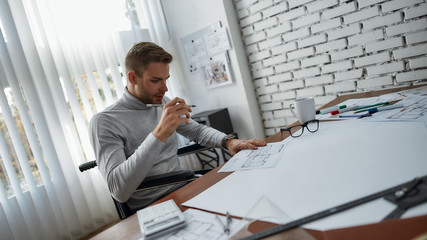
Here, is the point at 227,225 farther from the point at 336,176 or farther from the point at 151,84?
the point at 151,84

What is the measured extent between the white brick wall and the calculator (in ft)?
5.83

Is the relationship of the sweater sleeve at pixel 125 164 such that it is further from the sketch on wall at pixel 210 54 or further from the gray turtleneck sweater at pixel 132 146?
the sketch on wall at pixel 210 54

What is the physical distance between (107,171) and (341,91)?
5.70ft

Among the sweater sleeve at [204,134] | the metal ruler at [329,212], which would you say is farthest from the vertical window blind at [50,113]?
the metal ruler at [329,212]

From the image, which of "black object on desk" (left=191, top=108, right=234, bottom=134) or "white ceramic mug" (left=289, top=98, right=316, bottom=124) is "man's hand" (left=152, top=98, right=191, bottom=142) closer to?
"white ceramic mug" (left=289, top=98, right=316, bottom=124)

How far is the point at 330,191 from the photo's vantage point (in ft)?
1.91

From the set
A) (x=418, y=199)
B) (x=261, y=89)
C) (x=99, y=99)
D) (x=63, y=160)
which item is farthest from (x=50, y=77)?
(x=418, y=199)

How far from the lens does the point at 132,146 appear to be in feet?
4.38

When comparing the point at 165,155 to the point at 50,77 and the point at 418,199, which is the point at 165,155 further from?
the point at 50,77

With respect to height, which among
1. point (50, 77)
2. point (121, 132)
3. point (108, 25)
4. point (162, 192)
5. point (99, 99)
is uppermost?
point (108, 25)

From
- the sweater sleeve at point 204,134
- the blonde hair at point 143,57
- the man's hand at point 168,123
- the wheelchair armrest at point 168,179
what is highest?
the blonde hair at point 143,57

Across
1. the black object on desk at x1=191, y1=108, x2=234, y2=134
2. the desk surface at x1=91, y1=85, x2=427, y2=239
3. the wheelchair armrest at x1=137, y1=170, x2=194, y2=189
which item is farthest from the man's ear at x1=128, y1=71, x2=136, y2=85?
the black object on desk at x1=191, y1=108, x2=234, y2=134

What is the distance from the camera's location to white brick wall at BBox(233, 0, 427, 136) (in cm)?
173

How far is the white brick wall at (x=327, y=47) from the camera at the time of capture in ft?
5.68
